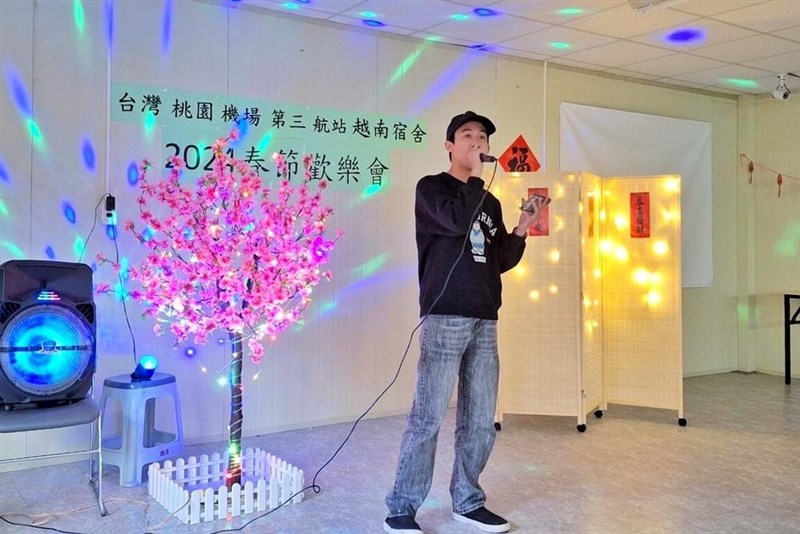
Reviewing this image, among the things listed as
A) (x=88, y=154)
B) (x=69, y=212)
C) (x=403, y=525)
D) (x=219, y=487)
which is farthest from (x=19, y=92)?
(x=403, y=525)

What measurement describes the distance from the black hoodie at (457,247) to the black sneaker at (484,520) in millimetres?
746

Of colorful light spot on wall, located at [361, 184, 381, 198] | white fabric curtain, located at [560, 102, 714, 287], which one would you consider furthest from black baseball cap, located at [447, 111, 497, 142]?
white fabric curtain, located at [560, 102, 714, 287]

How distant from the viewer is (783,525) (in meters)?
2.66

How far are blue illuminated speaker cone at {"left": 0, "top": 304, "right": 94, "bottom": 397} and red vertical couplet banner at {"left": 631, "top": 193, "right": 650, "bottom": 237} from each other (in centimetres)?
318

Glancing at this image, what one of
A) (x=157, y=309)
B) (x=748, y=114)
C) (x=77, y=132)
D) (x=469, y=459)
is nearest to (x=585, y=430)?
(x=469, y=459)

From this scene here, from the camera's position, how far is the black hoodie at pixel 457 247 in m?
2.40

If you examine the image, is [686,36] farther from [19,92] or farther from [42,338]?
[42,338]

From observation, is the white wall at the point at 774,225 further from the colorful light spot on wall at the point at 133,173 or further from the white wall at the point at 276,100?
the colorful light spot on wall at the point at 133,173

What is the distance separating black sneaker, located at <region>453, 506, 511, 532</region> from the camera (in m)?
2.58

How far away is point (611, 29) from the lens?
4.25m

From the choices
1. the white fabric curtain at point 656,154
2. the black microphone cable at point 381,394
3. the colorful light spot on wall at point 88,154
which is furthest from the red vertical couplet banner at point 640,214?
the colorful light spot on wall at point 88,154

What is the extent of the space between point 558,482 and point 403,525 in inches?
38.2

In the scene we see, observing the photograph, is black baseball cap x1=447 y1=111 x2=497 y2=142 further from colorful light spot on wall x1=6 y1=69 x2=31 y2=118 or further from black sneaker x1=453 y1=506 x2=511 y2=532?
colorful light spot on wall x1=6 y1=69 x2=31 y2=118

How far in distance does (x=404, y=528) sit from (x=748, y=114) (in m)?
5.22
